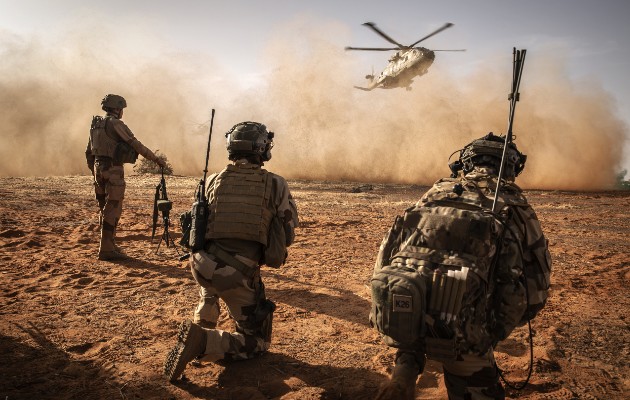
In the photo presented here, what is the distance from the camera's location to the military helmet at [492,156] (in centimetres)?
265

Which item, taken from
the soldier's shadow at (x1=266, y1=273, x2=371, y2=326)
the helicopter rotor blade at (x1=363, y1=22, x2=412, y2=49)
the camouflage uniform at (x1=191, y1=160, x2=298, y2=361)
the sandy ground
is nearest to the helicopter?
the helicopter rotor blade at (x1=363, y1=22, x2=412, y2=49)

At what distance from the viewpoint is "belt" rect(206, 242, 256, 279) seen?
3080mm

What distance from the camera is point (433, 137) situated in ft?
80.2

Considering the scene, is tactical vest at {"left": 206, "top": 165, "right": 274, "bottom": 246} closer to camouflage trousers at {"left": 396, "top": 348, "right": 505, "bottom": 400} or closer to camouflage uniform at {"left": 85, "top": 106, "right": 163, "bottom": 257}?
camouflage trousers at {"left": 396, "top": 348, "right": 505, "bottom": 400}

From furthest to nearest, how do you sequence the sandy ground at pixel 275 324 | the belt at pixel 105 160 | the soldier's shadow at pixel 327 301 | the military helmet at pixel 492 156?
the belt at pixel 105 160, the soldier's shadow at pixel 327 301, the sandy ground at pixel 275 324, the military helmet at pixel 492 156

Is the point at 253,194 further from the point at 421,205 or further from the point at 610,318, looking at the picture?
the point at 610,318

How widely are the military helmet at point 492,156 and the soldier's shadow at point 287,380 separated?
1658mm

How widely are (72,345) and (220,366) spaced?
52.7 inches

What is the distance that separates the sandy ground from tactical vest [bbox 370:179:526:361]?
3.43ft

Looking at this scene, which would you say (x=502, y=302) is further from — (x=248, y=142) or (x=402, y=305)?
(x=248, y=142)

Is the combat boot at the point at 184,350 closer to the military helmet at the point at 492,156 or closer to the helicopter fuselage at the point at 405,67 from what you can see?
the military helmet at the point at 492,156

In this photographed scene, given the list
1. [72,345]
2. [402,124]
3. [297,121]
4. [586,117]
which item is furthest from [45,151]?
[586,117]

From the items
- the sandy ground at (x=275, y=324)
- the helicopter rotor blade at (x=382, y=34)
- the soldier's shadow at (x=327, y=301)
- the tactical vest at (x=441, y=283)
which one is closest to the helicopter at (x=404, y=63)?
the helicopter rotor blade at (x=382, y=34)

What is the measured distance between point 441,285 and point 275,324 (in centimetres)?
246
